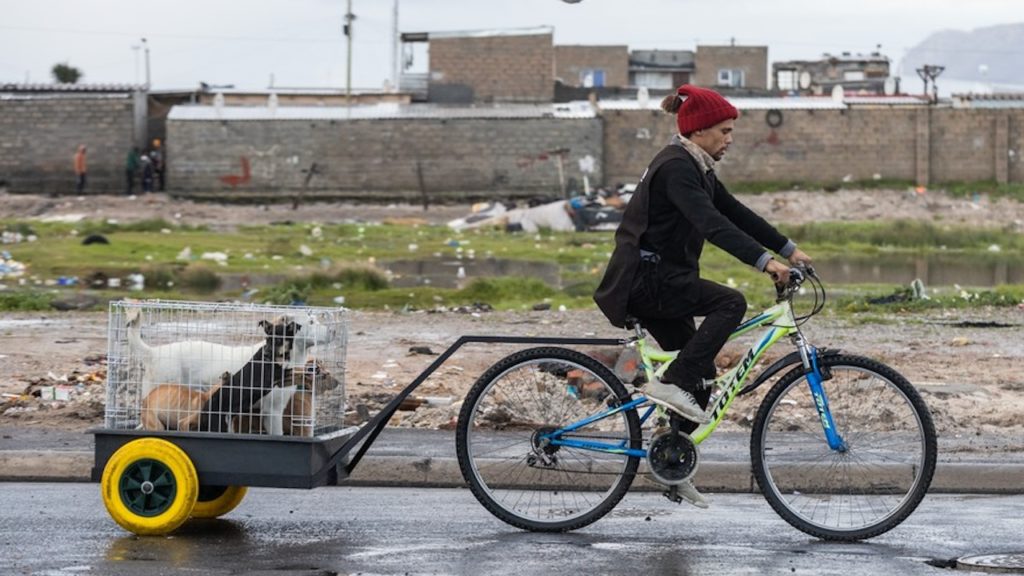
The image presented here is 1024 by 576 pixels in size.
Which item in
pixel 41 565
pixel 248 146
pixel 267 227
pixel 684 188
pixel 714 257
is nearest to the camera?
pixel 41 565

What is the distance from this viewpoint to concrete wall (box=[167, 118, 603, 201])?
179ft

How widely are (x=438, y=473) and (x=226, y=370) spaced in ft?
6.13

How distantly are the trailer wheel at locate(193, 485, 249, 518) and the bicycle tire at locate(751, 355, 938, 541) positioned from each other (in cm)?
235

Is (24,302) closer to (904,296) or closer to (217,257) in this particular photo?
(217,257)

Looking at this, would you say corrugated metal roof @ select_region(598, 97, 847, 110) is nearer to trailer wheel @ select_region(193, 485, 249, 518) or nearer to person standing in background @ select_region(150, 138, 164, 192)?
person standing in background @ select_region(150, 138, 164, 192)

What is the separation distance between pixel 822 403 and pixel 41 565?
3272mm

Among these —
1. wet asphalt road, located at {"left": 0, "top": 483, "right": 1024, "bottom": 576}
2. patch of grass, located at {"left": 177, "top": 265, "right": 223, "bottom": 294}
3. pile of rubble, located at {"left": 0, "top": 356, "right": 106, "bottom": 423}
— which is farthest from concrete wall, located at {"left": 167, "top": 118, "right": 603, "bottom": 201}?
wet asphalt road, located at {"left": 0, "top": 483, "right": 1024, "bottom": 576}

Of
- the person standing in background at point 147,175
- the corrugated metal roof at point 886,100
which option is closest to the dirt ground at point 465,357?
the person standing in background at point 147,175

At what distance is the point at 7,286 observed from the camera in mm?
22484

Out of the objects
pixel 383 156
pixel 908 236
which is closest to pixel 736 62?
pixel 383 156

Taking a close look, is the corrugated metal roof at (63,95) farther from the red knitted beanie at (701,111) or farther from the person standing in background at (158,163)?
the red knitted beanie at (701,111)

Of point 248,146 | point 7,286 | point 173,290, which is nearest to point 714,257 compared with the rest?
point 173,290

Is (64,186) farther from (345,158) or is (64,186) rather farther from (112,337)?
(112,337)

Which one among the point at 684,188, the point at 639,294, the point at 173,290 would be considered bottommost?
the point at 173,290
